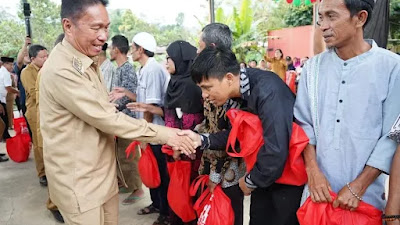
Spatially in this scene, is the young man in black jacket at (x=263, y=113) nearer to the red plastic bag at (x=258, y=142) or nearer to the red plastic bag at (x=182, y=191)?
the red plastic bag at (x=258, y=142)

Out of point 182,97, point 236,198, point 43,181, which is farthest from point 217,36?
point 43,181

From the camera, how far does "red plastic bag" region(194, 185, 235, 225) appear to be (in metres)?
1.96

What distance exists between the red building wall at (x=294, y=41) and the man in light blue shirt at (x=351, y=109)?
1302cm

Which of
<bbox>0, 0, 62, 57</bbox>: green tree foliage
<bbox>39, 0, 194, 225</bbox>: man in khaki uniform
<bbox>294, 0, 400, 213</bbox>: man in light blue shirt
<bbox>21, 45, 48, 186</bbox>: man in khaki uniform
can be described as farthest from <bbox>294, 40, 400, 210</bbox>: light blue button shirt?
<bbox>0, 0, 62, 57</bbox>: green tree foliage

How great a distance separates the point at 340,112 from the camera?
1.42m

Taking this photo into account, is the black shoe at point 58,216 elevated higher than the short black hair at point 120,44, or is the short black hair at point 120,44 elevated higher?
the short black hair at point 120,44

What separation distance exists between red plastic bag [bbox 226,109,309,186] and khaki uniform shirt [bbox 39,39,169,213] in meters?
0.50

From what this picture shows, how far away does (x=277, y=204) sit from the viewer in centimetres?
167

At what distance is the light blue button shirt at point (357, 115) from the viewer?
1353mm

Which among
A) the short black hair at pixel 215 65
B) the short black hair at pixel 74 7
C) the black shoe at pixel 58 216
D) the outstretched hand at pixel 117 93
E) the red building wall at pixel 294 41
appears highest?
the red building wall at pixel 294 41

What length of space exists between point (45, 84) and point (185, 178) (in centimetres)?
127

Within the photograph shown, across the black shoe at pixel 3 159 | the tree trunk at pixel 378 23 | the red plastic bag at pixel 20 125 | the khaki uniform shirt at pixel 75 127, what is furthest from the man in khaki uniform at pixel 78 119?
the black shoe at pixel 3 159

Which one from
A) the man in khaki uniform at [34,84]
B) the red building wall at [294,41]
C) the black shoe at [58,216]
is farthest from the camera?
the red building wall at [294,41]

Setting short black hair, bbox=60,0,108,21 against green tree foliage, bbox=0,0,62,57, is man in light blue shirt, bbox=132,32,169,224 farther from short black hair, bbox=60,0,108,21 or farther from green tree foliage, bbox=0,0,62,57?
green tree foliage, bbox=0,0,62,57
